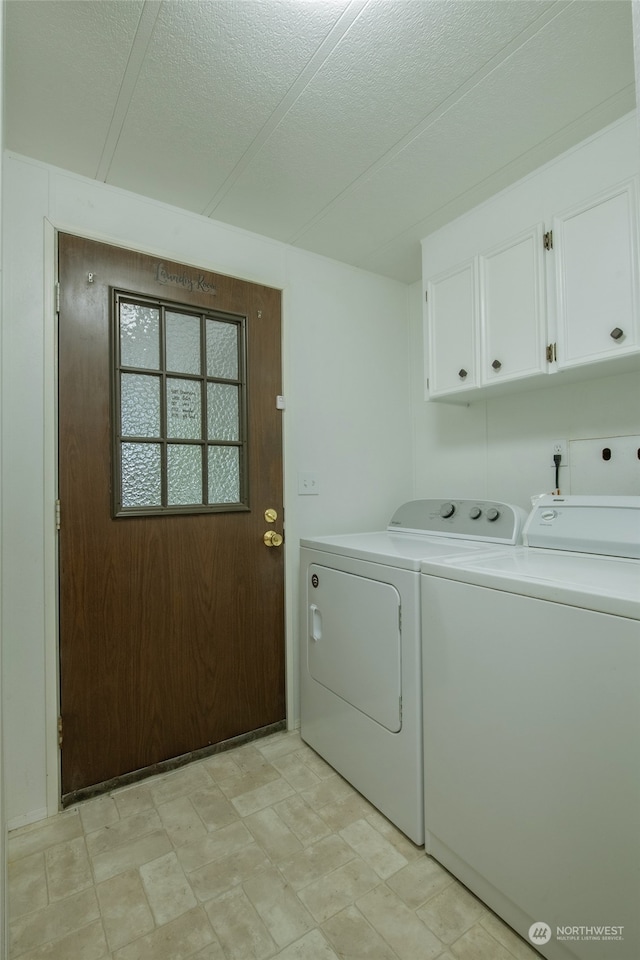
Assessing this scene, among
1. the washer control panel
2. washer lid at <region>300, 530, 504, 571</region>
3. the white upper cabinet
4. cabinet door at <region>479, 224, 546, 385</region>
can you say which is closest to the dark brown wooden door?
washer lid at <region>300, 530, 504, 571</region>

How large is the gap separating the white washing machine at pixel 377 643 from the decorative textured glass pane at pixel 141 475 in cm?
72

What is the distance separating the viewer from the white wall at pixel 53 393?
161cm

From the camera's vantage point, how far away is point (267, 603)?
2.15 m

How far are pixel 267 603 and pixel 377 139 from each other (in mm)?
1935

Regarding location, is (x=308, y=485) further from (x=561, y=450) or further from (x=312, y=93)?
(x=312, y=93)

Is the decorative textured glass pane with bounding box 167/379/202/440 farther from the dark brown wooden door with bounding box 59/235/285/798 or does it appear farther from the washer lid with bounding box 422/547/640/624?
the washer lid with bounding box 422/547/640/624

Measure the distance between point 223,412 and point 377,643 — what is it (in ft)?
3.91

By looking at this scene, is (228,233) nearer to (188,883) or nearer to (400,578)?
(400,578)

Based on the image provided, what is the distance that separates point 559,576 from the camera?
3.92 ft

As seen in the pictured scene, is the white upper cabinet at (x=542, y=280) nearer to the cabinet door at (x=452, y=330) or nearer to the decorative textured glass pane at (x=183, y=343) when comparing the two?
the cabinet door at (x=452, y=330)

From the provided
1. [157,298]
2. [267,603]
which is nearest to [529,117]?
[157,298]

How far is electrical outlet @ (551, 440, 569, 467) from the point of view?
1.97 meters
